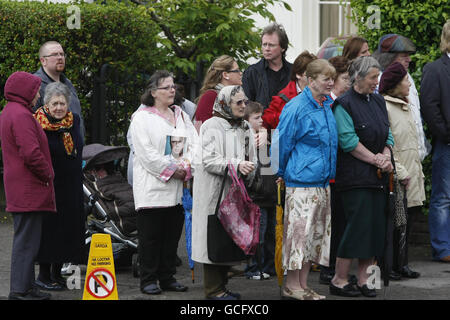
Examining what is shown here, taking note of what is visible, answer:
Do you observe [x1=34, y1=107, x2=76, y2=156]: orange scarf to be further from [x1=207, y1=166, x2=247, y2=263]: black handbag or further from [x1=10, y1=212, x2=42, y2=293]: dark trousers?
[x1=207, y1=166, x2=247, y2=263]: black handbag

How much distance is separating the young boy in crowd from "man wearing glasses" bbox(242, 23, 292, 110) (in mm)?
712

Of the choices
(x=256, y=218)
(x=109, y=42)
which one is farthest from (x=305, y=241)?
(x=109, y=42)

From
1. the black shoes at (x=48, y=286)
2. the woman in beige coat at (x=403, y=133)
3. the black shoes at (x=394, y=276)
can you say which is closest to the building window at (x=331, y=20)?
the woman in beige coat at (x=403, y=133)

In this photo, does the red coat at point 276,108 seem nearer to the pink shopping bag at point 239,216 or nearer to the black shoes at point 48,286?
the pink shopping bag at point 239,216

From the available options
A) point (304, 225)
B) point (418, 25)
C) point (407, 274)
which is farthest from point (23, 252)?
point (418, 25)

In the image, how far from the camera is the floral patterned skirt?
7520 mm

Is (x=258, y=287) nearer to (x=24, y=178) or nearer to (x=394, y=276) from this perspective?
(x=394, y=276)

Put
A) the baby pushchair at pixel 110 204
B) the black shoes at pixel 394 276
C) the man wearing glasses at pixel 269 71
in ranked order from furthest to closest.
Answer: the man wearing glasses at pixel 269 71, the baby pushchair at pixel 110 204, the black shoes at pixel 394 276

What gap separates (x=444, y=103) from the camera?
368 inches

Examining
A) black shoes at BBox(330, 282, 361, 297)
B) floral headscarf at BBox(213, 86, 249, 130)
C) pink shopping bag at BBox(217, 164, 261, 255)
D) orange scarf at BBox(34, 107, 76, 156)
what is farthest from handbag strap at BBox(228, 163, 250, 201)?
orange scarf at BBox(34, 107, 76, 156)

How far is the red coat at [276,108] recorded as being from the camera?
8641 mm

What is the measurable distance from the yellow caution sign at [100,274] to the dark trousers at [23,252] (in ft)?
1.80

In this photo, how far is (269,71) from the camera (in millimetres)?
9289

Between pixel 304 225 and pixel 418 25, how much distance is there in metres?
3.35
